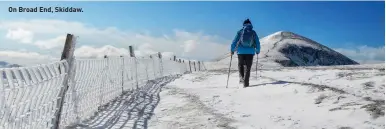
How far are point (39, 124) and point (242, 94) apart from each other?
217 inches

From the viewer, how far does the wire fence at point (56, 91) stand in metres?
5.48

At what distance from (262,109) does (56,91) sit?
12.3ft

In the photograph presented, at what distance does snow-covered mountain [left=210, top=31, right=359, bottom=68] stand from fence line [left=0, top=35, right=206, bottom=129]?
5050 centimetres

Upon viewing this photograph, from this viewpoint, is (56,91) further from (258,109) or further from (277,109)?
(277,109)

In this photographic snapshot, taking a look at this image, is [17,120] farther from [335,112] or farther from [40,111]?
[335,112]

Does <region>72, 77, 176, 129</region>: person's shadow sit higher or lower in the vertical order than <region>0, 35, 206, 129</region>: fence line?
lower

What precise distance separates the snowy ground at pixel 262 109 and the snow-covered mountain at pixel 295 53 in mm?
50486

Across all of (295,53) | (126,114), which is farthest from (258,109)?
(295,53)

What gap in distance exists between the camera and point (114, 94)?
12492mm

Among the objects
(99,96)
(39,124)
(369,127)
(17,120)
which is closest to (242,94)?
(99,96)

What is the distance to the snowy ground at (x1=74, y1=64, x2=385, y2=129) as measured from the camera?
7074 mm

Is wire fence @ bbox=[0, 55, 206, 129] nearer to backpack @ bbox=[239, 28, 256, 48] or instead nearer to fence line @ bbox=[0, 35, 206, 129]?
fence line @ bbox=[0, 35, 206, 129]

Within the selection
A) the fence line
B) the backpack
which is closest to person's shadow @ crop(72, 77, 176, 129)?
the fence line

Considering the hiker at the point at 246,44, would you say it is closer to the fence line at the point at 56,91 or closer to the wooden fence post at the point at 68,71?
the fence line at the point at 56,91
